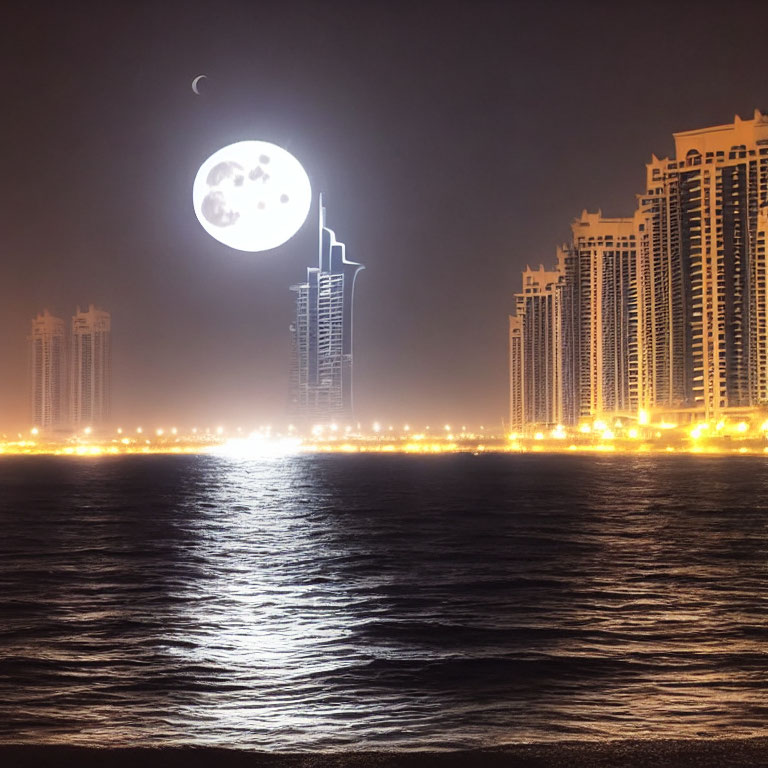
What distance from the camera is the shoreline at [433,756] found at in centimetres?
1080

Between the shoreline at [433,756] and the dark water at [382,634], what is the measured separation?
1221 mm

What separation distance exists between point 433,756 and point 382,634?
11085 mm

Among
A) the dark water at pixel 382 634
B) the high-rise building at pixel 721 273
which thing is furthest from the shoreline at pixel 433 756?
the high-rise building at pixel 721 273

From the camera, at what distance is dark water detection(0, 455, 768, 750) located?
14336 mm

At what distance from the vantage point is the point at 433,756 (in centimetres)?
1118

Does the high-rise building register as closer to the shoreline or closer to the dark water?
the dark water

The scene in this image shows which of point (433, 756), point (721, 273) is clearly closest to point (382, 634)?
point (433, 756)

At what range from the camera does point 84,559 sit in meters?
39.4

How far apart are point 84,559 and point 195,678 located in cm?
2348

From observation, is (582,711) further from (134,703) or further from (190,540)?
(190,540)

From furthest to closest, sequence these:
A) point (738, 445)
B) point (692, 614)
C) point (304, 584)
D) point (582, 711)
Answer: point (738, 445)
point (304, 584)
point (692, 614)
point (582, 711)

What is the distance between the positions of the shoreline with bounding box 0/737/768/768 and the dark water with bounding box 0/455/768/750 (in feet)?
4.00

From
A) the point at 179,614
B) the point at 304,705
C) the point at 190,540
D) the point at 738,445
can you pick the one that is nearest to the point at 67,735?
the point at 304,705

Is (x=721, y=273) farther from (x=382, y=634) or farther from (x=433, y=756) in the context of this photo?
(x=433, y=756)
